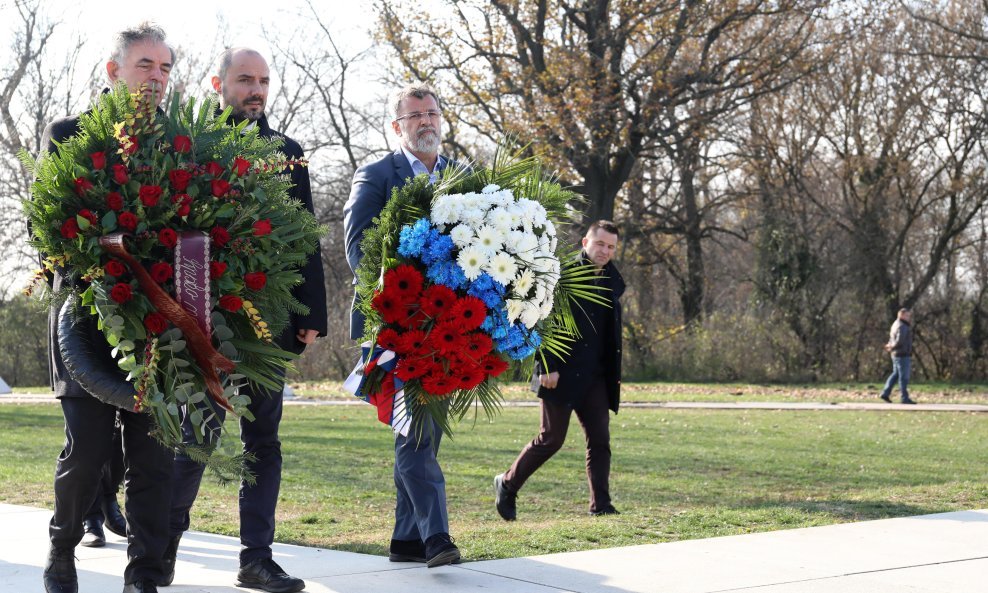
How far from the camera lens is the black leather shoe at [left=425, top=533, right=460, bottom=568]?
17.0ft

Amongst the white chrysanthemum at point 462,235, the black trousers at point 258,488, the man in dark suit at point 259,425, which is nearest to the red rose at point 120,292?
the man in dark suit at point 259,425

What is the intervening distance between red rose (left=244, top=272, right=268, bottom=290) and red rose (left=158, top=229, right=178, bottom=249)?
31cm

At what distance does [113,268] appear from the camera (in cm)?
407

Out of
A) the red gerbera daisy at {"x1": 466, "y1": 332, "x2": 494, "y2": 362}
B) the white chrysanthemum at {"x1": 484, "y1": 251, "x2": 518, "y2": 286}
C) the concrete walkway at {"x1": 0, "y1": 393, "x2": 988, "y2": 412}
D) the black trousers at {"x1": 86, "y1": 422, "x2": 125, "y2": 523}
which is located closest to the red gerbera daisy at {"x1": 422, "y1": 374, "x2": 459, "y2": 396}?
the red gerbera daisy at {"x1": 466, "y1": 332, "x2": 494, "y2": 362}

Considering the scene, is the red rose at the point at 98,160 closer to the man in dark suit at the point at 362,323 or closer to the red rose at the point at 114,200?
the red rose at the point at 114,200

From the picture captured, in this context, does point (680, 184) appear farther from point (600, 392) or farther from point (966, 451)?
point (600, 392)

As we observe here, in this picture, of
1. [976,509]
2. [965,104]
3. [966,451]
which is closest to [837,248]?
[965,104]

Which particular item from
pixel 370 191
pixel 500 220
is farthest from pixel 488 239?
pixel 370 191

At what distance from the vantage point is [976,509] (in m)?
7.62

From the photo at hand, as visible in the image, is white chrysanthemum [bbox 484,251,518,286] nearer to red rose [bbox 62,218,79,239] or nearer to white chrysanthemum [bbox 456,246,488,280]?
white chrysanthemum [bbox 456,246,488,280]

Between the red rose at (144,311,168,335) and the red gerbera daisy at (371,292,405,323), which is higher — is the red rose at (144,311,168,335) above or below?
below

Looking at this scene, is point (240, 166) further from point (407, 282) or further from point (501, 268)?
point (501, 268)

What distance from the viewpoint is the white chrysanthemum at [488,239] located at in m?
4.91

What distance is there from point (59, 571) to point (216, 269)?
1334 millimetres
